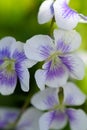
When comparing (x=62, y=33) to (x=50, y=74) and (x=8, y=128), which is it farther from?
(x=8, y=128)

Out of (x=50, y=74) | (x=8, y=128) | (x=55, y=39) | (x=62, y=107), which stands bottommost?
(x=8, y=128)

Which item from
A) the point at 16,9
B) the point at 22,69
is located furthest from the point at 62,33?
the point at 16,9

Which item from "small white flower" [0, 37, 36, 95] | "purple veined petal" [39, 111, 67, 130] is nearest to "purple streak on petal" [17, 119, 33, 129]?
"purple veined petal" [39, 111, 67, 130]

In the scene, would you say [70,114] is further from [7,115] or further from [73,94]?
[7,115]

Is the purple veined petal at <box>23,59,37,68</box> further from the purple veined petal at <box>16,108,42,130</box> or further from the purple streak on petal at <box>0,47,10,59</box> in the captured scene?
the purple veined petal at <box>16,108,42,130</box>

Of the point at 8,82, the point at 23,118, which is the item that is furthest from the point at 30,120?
the point at 8,82
